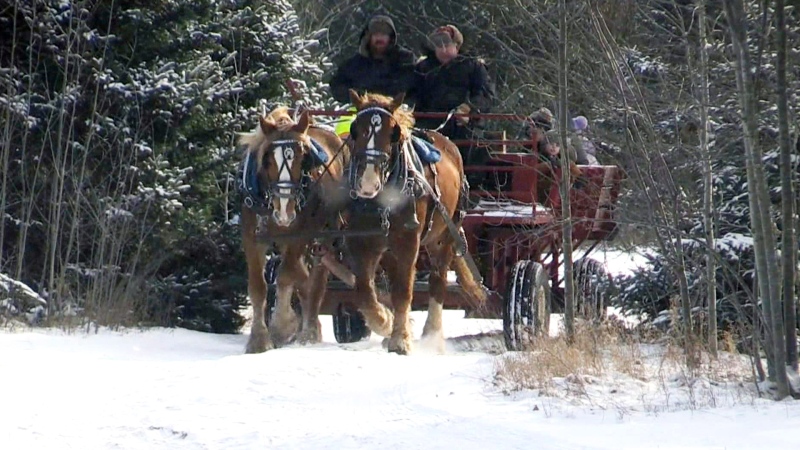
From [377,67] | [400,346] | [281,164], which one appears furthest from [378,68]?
[400,346]

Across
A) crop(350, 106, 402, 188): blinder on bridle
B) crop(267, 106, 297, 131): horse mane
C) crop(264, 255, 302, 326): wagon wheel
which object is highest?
crop(267, 106, 297, 131): horse mane

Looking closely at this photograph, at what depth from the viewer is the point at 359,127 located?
1123 centimetres

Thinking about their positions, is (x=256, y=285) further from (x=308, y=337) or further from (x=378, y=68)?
(x=378, y=68)

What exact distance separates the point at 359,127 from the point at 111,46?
12.0ft

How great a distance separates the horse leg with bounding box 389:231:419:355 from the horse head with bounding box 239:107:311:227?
0.84 m

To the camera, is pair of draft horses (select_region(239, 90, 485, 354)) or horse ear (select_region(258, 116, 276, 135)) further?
horse ear (select_region(258, 116, 276, 135))

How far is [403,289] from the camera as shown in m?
11.6

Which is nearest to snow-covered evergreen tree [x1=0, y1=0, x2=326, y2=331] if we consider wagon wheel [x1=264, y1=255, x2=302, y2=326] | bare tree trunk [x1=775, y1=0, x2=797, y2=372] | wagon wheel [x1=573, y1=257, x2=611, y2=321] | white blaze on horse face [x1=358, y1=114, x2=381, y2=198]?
wagon wheel [x1=264, y1=255, x2=302, y2=326]

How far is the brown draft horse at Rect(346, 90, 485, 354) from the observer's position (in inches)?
438

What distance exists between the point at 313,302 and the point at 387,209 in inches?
51.4

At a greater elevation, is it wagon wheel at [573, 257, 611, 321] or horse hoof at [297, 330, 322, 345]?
wagon wheel at [573, 257, 611, 321]

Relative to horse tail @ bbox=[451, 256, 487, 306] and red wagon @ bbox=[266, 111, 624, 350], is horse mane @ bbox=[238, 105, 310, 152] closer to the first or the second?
red wagon @ bbox=[266, 111, 624, 350]

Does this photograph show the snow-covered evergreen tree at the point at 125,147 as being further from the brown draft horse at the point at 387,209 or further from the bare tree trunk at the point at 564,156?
the bare tree trunk at the point at 564,156

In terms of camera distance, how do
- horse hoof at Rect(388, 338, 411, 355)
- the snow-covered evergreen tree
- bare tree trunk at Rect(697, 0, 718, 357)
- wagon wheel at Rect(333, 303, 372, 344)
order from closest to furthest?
bare tree trunk at Rect(697, 0, 718, 357), horse hoof at Rect(388, 338, 411, 355), the snow-covered evergreen tree, wagon wheel at Rect(333, 303, 372, 344)
